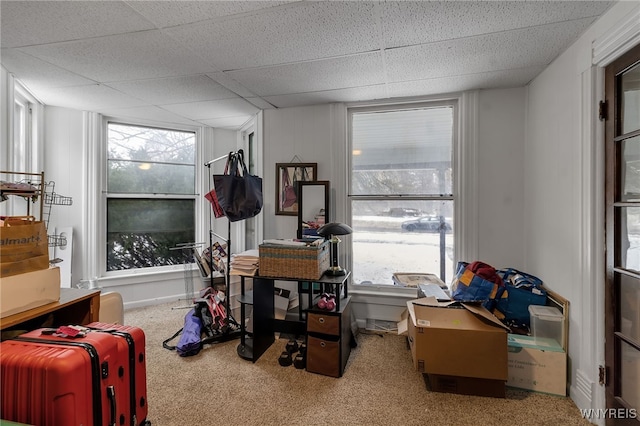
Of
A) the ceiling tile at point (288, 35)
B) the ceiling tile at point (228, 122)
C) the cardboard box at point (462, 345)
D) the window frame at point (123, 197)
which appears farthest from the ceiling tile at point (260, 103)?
the cardboard box at point (462, 345)

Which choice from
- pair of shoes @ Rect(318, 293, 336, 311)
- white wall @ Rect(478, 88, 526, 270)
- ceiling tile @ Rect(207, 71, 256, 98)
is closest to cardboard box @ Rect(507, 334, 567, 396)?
white wall @ Rect(478, 88, 526, 270)

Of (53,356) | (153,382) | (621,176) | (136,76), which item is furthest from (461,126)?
(153,382)

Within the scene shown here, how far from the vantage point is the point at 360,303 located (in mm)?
2936

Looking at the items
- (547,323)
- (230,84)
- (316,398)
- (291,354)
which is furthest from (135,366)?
(547,323)

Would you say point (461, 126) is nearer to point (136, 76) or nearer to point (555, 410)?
point (555, 410)

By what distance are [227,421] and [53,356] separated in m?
1.04

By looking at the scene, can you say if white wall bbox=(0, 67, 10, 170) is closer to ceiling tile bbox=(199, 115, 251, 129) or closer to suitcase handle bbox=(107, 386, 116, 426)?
ceiling tile bbox=(199, 115, 251, 129)

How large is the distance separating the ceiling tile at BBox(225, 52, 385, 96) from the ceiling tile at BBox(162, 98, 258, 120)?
450 millimetres

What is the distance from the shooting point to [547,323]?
202 centimetres

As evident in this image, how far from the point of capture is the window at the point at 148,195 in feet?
11.4

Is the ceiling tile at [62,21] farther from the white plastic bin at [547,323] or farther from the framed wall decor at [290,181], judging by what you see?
the white plastic bin at [547,323]

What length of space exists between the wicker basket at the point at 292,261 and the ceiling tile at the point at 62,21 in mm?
1657

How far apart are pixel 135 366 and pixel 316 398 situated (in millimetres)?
1119

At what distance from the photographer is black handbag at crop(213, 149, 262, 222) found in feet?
8.09
